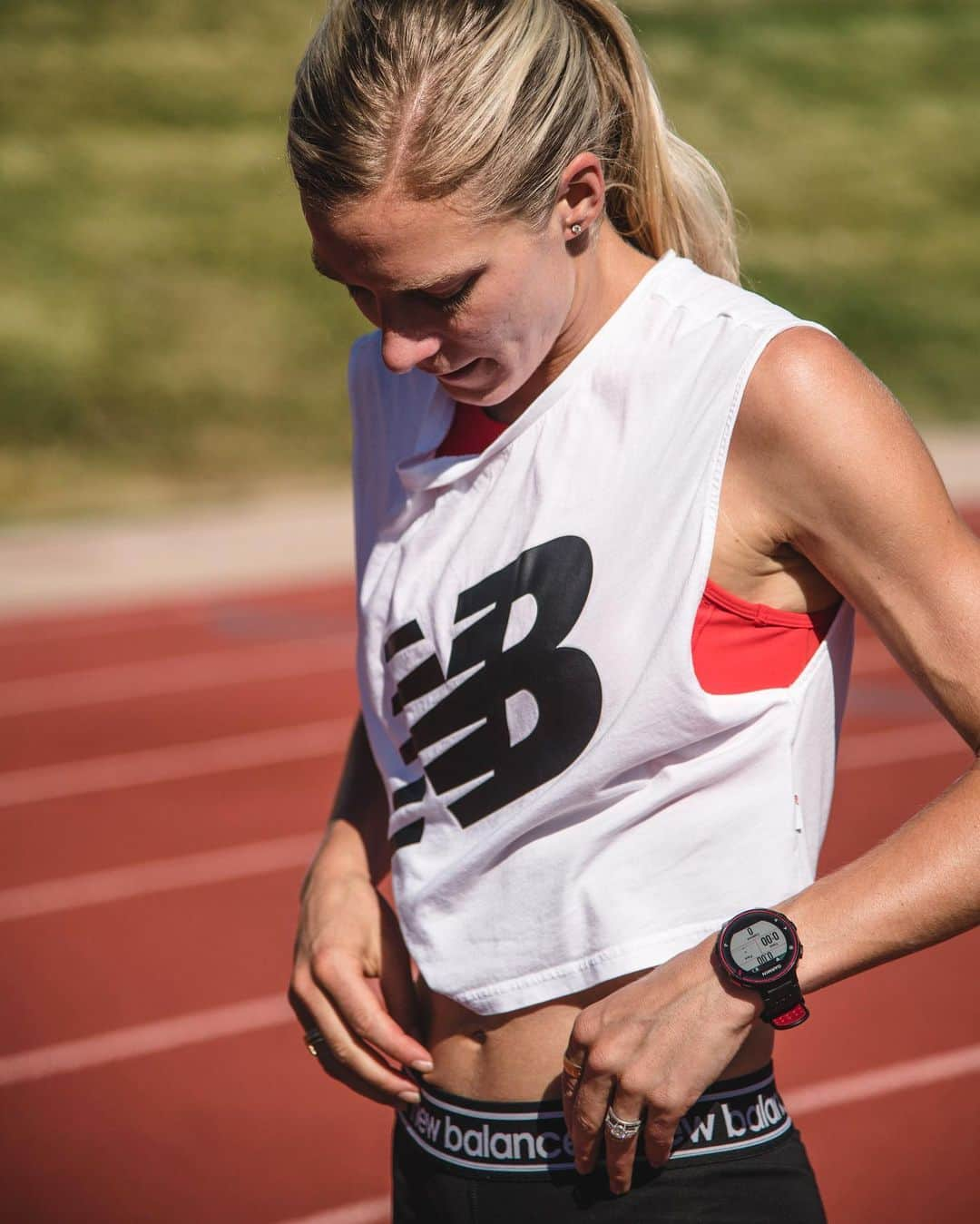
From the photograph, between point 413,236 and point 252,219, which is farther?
point 252,219

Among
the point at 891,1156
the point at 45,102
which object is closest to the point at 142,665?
the point at 891,1156

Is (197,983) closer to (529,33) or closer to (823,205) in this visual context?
(529,33)

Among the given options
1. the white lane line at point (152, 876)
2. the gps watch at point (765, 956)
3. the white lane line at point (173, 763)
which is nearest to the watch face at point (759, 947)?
the gps watch at point (765, 956)

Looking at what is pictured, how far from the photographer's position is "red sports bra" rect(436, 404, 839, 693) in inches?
52.4

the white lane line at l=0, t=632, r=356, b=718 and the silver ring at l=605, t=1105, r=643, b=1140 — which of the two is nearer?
the silver ring at l=605, t=1105, r=643, b=1140

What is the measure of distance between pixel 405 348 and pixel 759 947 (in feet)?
2.07

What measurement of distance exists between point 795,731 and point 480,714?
31 centimetres

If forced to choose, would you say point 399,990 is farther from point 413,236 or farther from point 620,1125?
point 413,236

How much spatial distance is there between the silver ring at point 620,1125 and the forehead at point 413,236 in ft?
2.49

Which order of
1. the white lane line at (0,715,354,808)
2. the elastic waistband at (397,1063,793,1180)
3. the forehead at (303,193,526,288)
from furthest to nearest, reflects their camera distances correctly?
1. the white lane line at (0,715,354,808)
2. the elastic waistband at (397,1063,793,1180)
3. the forehead at (303,193,526,288)

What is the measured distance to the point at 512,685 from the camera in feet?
4.66

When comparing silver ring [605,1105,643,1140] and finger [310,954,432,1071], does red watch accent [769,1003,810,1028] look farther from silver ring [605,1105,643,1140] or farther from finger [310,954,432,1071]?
finger [310,954,432,1071]

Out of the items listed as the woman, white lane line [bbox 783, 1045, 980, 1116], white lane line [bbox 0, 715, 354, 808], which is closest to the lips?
the woman

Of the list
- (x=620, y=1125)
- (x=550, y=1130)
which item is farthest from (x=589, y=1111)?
(x=550, y=1130)
